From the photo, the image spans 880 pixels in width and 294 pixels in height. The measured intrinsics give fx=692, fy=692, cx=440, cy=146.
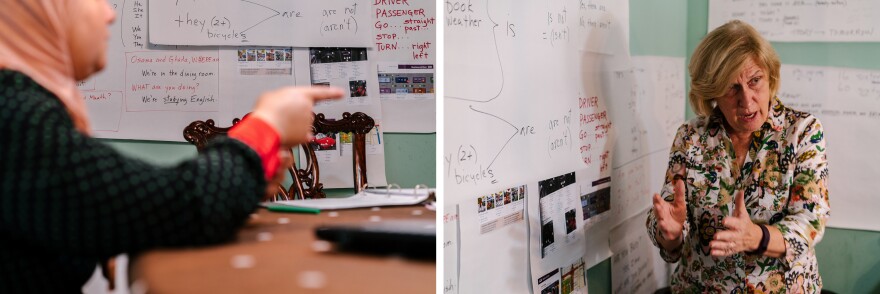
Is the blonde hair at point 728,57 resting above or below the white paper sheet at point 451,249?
above

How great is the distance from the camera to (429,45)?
107cm

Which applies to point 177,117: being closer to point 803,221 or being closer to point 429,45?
point 429,45

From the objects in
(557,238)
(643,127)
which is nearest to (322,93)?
(557,238)

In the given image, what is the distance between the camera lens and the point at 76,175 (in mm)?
513

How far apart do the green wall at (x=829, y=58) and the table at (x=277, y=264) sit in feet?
5.40

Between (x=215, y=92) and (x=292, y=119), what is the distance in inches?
4.2

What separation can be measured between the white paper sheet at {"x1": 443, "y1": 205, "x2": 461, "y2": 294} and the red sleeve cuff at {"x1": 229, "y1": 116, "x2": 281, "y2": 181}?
703mm

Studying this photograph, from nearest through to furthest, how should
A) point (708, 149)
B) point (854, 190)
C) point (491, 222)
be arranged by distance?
point (491, 222)
point (708, 149)
point (854, 190)

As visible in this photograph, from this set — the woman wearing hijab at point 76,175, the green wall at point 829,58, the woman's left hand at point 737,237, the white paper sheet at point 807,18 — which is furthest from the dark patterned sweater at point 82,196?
the white paper sheet at point 807,18

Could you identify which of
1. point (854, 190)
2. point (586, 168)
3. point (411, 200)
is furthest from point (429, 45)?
point (854, 190)

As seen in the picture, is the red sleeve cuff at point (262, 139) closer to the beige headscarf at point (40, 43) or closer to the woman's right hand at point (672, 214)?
the beige headscarf at point (40, 43)

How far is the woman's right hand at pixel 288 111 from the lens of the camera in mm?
627

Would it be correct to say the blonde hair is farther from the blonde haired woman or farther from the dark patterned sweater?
the dark patterned sweater

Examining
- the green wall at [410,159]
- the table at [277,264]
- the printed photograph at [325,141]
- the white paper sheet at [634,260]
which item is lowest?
the white paper sheet at [634,260]
